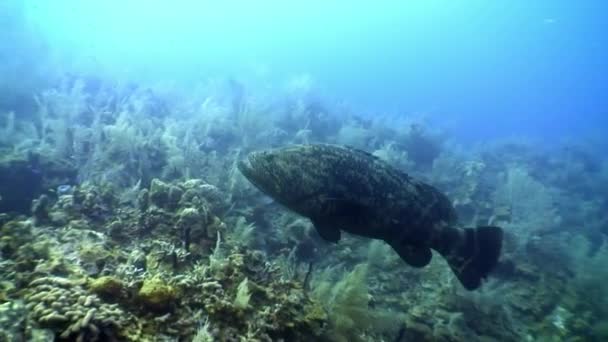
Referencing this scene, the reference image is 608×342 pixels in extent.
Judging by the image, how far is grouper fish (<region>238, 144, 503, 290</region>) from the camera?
16.1 feet

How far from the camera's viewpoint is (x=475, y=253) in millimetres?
5414

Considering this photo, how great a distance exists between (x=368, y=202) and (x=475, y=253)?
5.41 ft

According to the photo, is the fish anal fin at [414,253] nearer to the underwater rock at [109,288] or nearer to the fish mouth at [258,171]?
the fish mouth at [258,171]

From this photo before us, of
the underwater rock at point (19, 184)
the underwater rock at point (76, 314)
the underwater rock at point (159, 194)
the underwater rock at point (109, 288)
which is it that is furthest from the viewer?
the underwater rock at point (19, 184)

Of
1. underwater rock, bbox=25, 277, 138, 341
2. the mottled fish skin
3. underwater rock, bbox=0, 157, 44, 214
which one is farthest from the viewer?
underwater rock, bbox=0, 157, 44, 214

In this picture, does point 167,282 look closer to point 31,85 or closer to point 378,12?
point 31,85

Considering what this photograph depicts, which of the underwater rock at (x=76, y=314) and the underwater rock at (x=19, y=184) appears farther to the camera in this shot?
the underwater rock at (x=19, y=184)

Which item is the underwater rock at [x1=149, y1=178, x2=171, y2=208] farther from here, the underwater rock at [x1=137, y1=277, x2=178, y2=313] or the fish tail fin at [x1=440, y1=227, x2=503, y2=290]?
the fish tail fin at [x1=440, y1=227, x2=503, y2=290]

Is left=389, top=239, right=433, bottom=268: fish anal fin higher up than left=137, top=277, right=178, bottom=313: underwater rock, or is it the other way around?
left=137, top=277, right=178, bottom=313: underwater rock

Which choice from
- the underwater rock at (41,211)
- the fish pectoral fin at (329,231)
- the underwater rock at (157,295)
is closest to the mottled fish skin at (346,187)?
the fish pectoral fin at (329,231)

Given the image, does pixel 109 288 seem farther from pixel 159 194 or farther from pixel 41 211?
pixel 41 211

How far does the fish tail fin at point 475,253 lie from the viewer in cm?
539

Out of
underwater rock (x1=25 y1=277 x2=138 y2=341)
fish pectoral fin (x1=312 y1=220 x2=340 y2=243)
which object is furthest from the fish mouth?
underwater rock (x1=25 y1=277 x2=138 y2=341)

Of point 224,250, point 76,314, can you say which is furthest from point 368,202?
point 76,314
